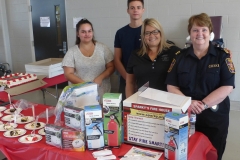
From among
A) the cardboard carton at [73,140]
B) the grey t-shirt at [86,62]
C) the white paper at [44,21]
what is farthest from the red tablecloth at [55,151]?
the white paper at [44,21]

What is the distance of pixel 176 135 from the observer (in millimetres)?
1158

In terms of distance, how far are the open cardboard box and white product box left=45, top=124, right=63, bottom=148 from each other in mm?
1351

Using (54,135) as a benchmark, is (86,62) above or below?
above

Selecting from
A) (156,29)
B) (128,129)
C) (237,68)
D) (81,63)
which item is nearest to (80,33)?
(81,63)

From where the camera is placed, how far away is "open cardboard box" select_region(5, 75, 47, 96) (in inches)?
104

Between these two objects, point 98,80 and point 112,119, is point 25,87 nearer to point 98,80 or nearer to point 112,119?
point 98,80

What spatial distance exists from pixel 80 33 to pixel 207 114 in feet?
3.97

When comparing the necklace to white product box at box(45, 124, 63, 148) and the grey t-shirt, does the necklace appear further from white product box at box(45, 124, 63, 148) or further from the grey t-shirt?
white product box at box(45, 124, 63, 148)

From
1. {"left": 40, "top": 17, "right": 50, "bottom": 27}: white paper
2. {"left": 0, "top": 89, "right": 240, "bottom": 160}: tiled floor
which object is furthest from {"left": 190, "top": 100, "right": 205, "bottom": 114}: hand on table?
{"left": 40, "top": 17, "right": 50, "bottom": 27}: white paper

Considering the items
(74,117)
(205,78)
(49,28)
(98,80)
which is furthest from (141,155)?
(49,28)

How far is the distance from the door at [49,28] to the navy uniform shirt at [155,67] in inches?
121

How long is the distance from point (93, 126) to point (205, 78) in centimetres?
80

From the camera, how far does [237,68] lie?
3494 mm

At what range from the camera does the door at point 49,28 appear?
15.3ft
